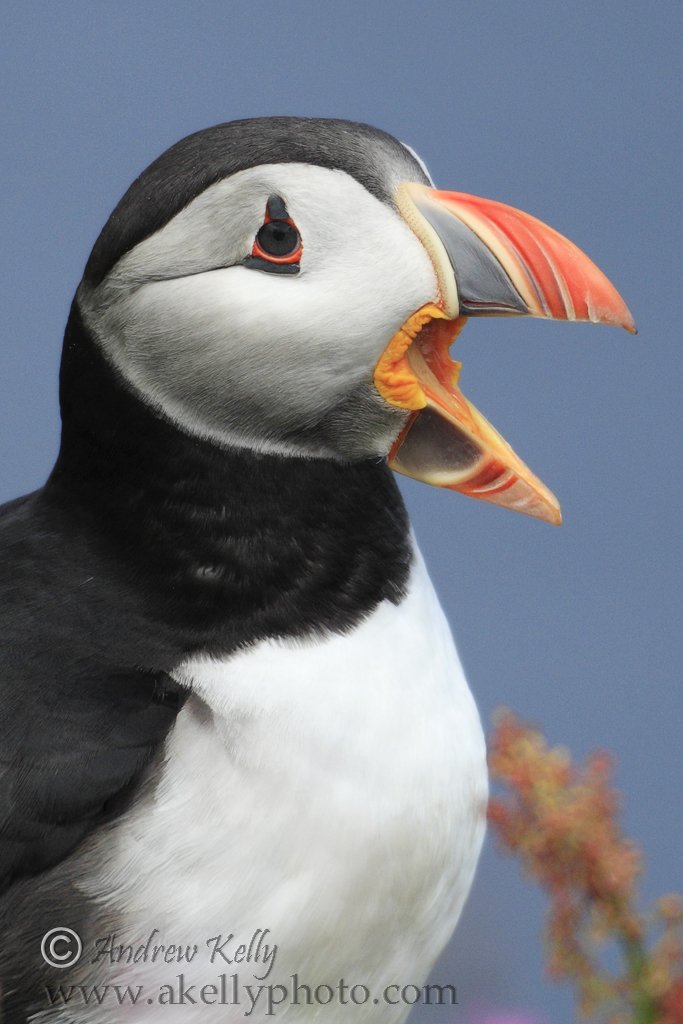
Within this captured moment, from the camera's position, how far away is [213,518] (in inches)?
41.9

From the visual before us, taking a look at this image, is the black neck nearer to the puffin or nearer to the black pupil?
the puffin

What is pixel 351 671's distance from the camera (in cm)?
108

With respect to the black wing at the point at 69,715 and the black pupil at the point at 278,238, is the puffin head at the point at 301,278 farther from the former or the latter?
the black wing at the point at 69,715

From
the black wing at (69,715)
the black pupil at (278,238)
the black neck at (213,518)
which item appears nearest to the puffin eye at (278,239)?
the black pupil at (278,238)

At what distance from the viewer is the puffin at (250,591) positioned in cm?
97

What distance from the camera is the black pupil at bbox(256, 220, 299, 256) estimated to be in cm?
96

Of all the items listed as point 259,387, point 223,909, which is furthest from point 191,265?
point 223,909

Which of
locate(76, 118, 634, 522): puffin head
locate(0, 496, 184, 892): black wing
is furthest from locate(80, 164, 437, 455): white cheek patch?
locate(0, 496, 184, 892): black wing

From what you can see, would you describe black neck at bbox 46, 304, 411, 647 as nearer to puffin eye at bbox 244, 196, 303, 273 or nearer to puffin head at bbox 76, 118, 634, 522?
puffin head at bbox 76, 118, 634, 522

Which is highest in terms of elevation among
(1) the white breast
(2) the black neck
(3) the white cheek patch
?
(3) the white cheek patch

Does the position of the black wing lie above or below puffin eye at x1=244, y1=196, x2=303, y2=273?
below

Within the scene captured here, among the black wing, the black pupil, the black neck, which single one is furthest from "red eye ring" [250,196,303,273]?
the black wing

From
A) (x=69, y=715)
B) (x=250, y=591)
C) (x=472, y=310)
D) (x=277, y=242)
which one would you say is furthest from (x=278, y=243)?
(x=69, y=715)

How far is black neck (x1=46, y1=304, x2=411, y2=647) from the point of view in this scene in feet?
3.46
